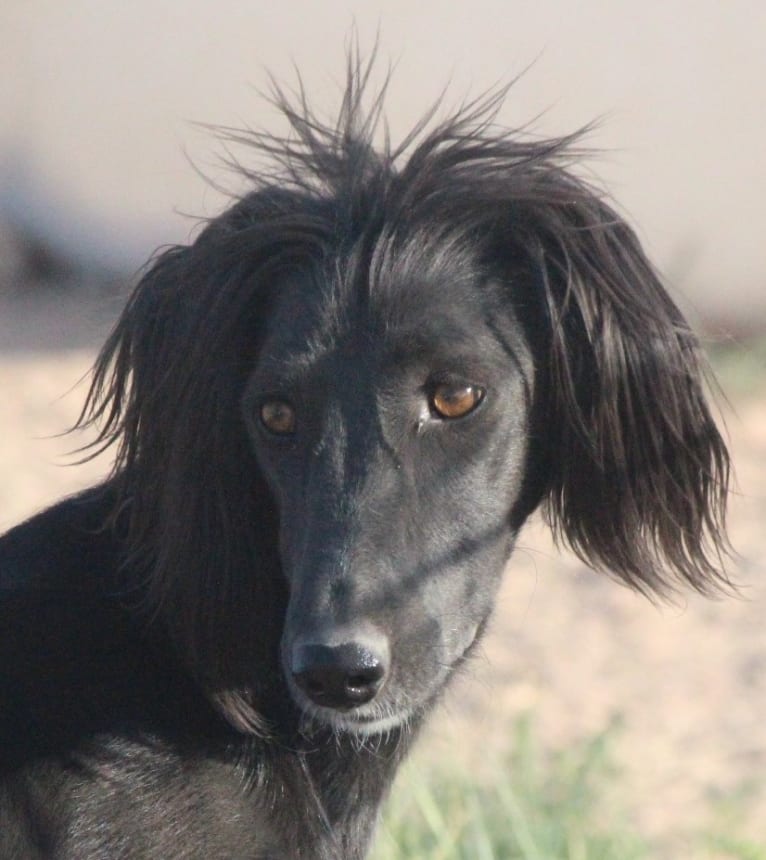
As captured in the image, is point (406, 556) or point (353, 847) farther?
point (353, 847)

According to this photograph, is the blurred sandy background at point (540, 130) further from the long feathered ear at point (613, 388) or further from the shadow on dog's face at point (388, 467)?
the shadow on dog's face at point (388, 467)

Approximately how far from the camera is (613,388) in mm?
3129

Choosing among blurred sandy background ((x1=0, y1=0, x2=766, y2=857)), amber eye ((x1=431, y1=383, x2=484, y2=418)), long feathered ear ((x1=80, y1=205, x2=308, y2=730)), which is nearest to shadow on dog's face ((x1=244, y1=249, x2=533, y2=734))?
amber eye ((x1=431, y1=383, x2=484, y2=418))

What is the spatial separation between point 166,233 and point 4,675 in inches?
265

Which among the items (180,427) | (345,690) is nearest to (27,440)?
(180,427)

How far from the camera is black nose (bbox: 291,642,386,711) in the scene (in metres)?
2.66

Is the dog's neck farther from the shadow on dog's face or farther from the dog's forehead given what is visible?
the dog's forehead

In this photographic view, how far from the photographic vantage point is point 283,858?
3078 millimetres

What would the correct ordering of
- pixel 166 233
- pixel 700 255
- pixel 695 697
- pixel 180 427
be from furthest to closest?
pixel 166 233 < pixel 700 255 < pixel 695 697 < pixel 180 427

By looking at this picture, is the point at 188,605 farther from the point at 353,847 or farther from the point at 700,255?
the point at 700,255

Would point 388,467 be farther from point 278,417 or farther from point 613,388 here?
point 613,388

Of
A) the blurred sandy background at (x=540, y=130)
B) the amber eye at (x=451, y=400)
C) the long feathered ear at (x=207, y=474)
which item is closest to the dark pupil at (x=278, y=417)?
the long feathered ear at (x=207, y=474)

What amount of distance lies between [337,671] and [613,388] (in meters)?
0.87

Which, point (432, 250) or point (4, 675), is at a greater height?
point (432, 250)
